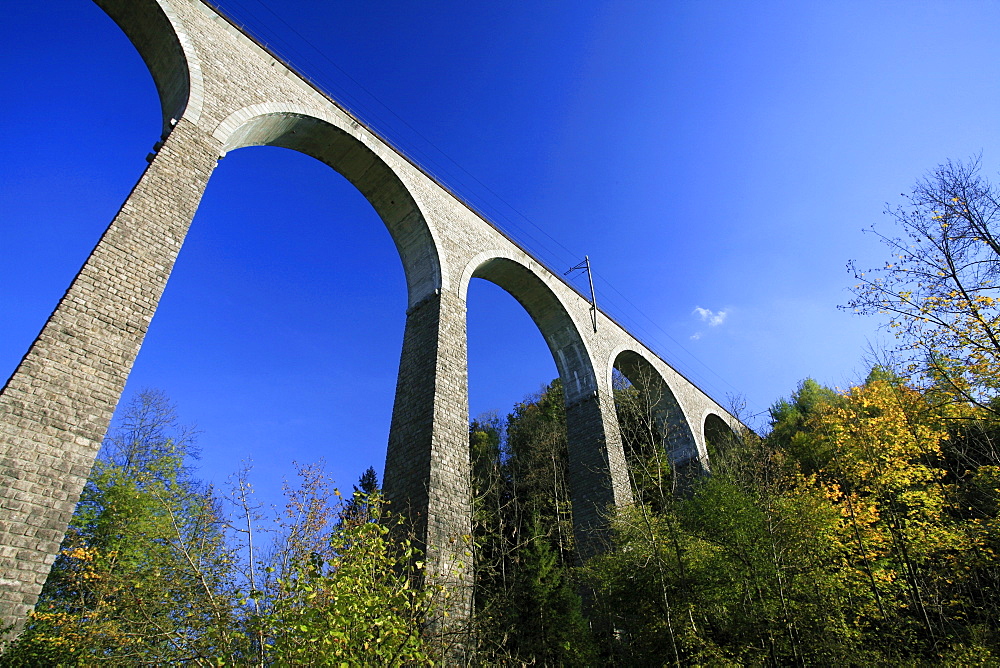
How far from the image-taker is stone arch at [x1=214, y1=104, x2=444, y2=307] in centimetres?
1004

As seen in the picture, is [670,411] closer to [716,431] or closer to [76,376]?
[716,431]

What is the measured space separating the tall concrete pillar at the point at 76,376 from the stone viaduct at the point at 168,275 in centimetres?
1

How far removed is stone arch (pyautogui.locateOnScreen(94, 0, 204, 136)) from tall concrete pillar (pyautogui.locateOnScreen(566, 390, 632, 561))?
34.1 feet

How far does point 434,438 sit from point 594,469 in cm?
577

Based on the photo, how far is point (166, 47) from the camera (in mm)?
8531

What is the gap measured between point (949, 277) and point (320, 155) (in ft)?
34.2

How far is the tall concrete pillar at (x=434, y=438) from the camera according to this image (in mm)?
7973

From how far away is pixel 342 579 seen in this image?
13.5ft

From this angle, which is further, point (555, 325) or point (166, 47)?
point (555, 325)

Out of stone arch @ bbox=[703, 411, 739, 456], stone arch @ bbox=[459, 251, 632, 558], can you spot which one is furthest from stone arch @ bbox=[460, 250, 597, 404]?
stone arch @ bbox=[703, 411, 739, 456]

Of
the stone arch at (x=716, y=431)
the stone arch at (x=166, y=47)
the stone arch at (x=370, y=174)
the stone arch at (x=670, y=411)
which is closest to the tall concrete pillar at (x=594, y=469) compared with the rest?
the stone arch at (x=670, y=411)

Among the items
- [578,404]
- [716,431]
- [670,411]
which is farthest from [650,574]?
[716,431]

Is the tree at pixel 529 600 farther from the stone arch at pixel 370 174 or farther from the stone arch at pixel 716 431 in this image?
the stone arch at pixel 716 431

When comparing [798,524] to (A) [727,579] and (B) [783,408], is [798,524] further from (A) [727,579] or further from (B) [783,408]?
(B) [783,408]
